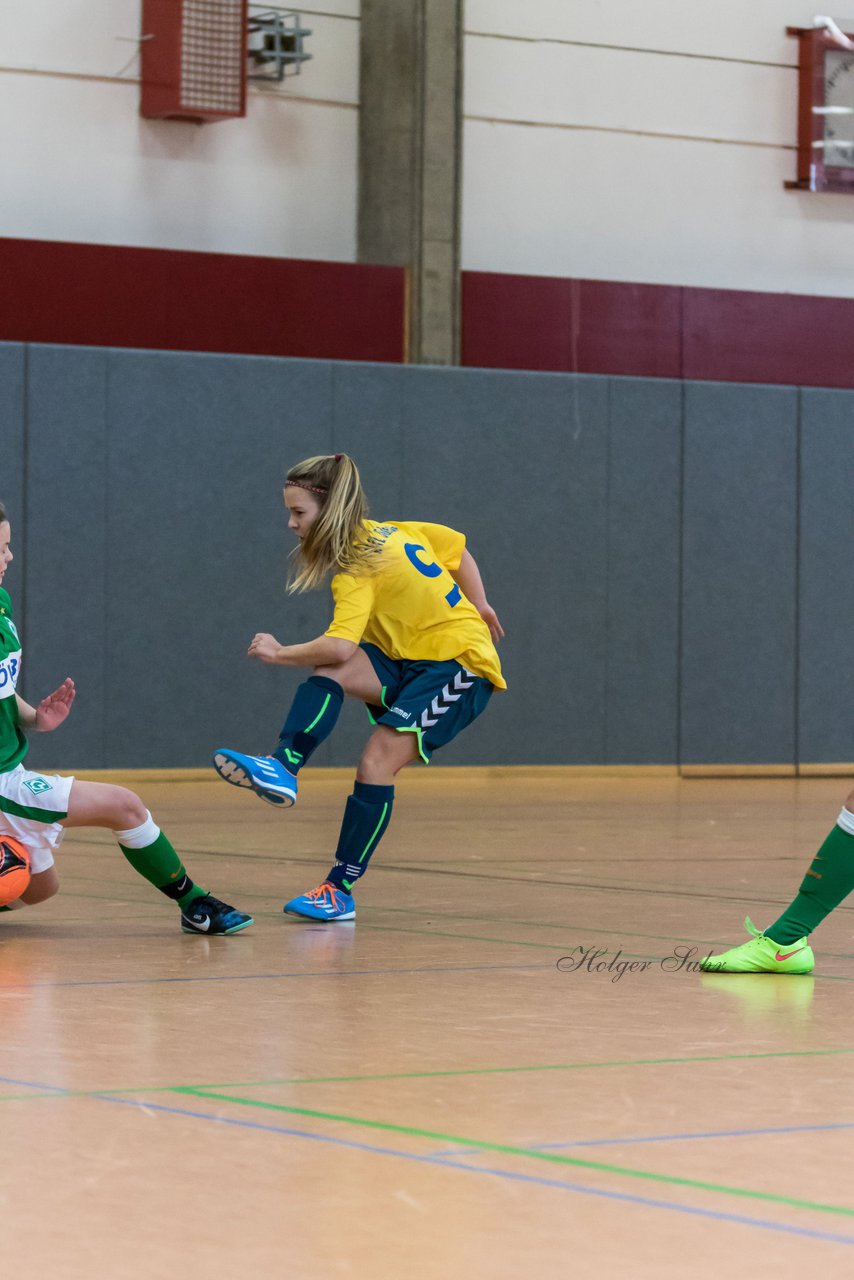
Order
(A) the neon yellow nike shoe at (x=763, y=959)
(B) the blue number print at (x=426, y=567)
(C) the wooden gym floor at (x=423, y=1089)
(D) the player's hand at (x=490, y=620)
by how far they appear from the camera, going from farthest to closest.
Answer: (D) the player's hand at (x=490, y=620)
(B) the blue number print at (x=426, y=567)
(A) the neon yellow nike shoe at (x=763, y=959)
(C) the wooden gym floor at (x=423, y=1089)

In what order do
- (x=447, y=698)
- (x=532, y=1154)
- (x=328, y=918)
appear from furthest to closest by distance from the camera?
(x=447, y=698), (x=328, y=918), (x=532, y=1154)

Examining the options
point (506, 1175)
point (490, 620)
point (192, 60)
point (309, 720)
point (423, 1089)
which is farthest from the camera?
point (192, 60)

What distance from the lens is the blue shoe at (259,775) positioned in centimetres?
520

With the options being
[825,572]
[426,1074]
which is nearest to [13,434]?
[825,572]

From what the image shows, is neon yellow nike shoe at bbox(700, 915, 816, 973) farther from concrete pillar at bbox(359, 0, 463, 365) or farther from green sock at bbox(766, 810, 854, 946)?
concrete pillar at bbox(359, 0, 463, 365)

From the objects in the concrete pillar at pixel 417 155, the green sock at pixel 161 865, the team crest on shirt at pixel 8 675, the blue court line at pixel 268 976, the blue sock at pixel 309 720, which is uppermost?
the concrete pillar at pixel 417 155

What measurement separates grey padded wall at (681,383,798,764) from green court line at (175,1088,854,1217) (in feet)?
34.4

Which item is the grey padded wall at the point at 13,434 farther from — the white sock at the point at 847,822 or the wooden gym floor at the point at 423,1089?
the white sock at the point at 847,822

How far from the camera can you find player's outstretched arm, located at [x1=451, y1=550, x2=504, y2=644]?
6355mm

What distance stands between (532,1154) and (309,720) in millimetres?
2815

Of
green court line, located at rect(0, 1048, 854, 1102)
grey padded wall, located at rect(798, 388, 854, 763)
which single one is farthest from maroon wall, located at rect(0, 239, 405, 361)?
green court line, located at rect(0, 1048, 854, 1102)

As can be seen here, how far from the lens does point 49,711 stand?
5.35 metres

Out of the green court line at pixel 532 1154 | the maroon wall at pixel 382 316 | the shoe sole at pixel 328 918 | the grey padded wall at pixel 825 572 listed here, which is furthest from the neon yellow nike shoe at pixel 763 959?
the grey padded wall at pixel 825 572

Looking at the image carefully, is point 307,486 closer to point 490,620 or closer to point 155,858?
point 490,620
